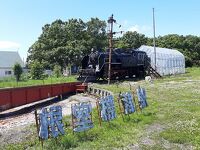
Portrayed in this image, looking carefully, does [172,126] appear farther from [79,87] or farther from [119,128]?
[79,87]

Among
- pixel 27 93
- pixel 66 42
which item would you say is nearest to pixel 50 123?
pixel 27 93

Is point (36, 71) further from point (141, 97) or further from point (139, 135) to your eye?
point (139, 135)

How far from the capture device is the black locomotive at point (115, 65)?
122 ft

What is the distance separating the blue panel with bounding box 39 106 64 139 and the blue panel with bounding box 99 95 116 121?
2.42 m

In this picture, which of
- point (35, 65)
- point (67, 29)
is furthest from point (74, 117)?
point (67, 29)

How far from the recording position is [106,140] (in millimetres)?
11383

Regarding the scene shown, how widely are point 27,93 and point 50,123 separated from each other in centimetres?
1401

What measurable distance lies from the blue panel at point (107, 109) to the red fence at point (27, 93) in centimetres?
1018

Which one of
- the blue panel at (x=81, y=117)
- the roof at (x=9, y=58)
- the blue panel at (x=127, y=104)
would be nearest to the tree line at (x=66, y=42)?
the roof at (x=9, y=58)

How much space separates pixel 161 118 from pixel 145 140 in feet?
12.3

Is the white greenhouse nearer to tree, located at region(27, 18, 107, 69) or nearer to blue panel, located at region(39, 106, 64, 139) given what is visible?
tree, located at region(27, 18, 107, 69)

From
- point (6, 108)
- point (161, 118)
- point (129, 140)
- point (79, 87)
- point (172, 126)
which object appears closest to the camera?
point (129, 140)

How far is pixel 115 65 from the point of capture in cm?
3925

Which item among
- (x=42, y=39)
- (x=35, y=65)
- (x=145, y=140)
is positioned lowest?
(x=145, y=140)
